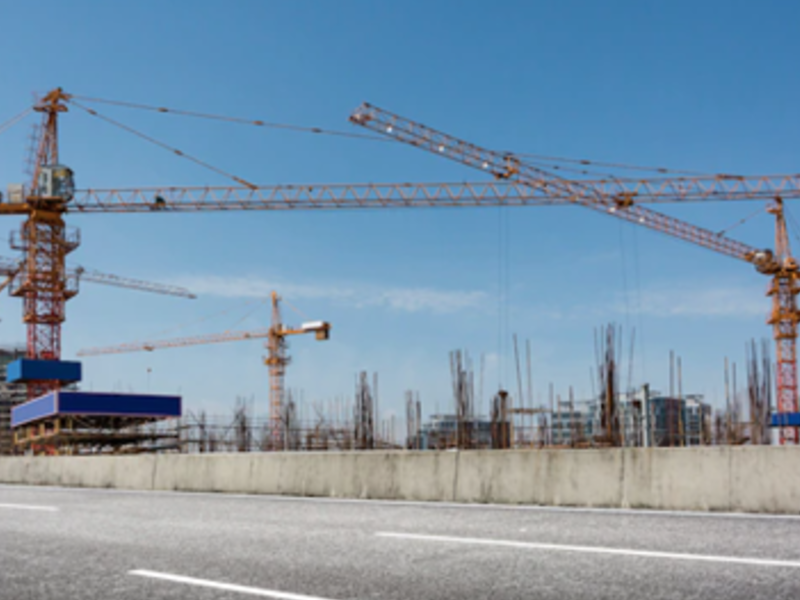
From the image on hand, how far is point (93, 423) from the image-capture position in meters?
76.0

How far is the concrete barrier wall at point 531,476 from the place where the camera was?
11359mm

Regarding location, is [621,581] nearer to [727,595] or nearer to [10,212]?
[727,595]

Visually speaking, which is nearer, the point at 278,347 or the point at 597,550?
the point at 597,550

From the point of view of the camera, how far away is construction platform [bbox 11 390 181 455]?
6994 centimetres

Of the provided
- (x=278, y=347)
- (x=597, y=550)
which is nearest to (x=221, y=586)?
(x=597, y=550)

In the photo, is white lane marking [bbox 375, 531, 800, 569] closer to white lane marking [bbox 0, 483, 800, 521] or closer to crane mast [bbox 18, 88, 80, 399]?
white lane marking [bbox 0, 483, 800, 521]

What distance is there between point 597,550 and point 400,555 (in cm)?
163

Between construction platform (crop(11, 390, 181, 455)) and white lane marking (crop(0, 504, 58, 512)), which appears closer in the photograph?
white lane marking (crop(0, 504, 58, 512))

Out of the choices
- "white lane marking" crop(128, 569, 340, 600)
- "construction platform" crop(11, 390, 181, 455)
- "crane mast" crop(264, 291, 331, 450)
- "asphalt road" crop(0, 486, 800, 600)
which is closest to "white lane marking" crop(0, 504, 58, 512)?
"asphalt road" crop(0, 486, 800, 600)

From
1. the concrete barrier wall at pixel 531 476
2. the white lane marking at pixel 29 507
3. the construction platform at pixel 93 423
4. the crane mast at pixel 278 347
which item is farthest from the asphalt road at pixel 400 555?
the crane mast at pixel 278 347

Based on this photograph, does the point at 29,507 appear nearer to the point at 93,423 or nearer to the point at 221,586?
the point at 221,586

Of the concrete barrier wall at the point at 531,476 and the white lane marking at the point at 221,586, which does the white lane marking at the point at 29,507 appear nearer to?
the concrete barrier wall at the point at 531,476

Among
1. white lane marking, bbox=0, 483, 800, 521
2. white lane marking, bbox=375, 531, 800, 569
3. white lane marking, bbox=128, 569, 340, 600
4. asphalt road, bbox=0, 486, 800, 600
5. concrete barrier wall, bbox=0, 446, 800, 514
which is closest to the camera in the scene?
white lane marking, bbox=128, 569, 340, 600

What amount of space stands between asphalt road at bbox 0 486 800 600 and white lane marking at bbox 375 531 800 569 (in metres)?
0.01
